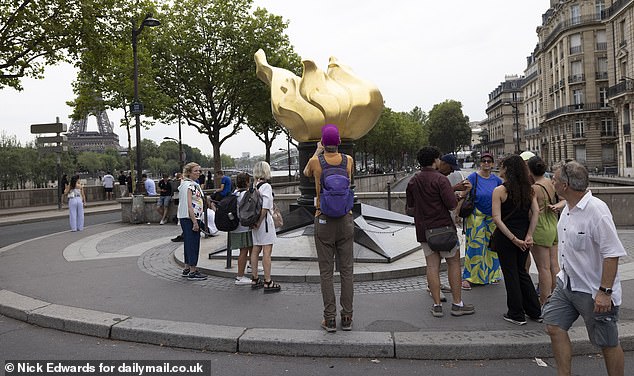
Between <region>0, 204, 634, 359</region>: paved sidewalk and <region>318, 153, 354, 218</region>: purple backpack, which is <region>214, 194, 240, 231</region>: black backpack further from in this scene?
<region>318, 153, 354, 218</region>: purple backpack

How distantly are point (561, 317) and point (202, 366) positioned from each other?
2.97 m

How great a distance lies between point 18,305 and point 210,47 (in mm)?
25183

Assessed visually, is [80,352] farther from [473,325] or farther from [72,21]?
[72,21]

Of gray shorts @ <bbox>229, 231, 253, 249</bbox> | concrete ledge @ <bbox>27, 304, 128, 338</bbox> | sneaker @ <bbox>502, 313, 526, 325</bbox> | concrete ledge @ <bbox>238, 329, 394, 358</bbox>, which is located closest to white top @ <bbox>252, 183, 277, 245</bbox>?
gray shorts @ <bbox>229, 231, 253, 249</bbox>

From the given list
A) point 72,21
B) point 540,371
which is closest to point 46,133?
point 72,21

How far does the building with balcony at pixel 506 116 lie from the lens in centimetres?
9825

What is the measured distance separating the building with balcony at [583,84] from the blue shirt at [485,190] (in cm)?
5189

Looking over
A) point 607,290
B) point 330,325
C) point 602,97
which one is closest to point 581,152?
point 602,97

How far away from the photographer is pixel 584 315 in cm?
319

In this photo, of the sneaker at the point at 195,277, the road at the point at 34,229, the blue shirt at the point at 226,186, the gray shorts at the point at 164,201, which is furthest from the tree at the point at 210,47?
the sneaker at the point at 195,277

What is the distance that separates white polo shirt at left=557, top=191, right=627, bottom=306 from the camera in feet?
10.1

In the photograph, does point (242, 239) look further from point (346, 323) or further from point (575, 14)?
point (575, 14)

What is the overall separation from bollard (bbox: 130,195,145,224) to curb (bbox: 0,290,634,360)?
10903 millimetres

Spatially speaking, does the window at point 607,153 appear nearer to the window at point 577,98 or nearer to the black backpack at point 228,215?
the window at point 577,98
